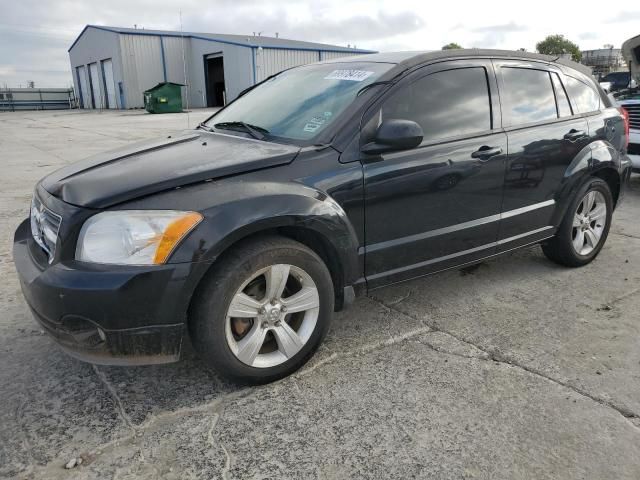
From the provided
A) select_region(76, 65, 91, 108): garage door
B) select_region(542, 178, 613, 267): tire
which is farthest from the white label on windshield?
select_region(76, 65, 91, 108): garage door

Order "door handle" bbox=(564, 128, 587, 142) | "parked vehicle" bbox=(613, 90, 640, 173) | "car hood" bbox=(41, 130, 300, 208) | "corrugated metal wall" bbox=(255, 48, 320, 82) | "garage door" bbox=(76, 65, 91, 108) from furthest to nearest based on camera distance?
"garage door" bbox=(76, 65, 91, 108) → "corrugated metal wall" bbox=(255, 48, 320, 82) → "parked vehicle" bbox=(613, 90, 640, 173) → "door handle" bbox=(564, 128, 587, 142) → "car hood" bbox=(41, 130, 300, 208)

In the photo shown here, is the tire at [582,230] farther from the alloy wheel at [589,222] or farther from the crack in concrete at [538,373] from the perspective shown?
the crack in concrete at [538,373]

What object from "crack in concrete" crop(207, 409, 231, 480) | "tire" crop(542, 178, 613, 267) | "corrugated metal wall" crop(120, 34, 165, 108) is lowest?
"crack in concrete" crop(207, 409, 231, 480)

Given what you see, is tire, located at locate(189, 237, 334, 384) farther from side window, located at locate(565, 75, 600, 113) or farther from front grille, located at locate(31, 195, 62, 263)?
side window, located at locate(565, 75, 600, 113)

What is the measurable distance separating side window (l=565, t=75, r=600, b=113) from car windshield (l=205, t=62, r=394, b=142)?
5.78 ft

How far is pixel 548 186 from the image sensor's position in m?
3.74

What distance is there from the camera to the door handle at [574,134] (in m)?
3.81

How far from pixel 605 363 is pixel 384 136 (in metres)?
1.71

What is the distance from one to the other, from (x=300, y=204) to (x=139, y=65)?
3984cm

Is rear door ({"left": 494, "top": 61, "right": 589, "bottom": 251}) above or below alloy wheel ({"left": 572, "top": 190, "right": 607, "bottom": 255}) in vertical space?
above

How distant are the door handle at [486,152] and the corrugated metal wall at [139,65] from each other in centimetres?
3913

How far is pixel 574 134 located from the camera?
12.6 ft

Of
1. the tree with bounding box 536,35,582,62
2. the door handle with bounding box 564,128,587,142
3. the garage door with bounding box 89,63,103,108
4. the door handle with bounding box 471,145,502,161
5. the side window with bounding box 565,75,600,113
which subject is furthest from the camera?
the tree with bounding box 536,35,582,62

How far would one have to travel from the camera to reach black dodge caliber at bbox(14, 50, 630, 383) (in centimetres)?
225
